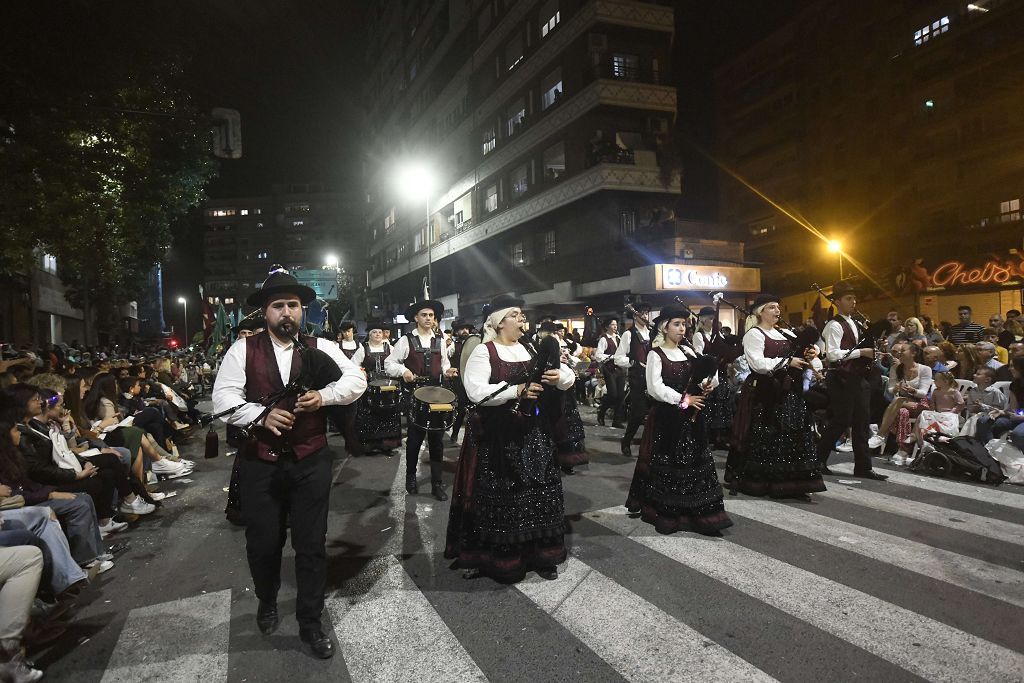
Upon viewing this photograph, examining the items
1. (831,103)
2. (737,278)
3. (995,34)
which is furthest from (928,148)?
(737,278)

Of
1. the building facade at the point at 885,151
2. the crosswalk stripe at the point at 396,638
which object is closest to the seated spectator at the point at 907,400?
the crosswalk stripe at the point at 396,638

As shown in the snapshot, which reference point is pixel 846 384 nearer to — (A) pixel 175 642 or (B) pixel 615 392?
(B) pixel 615 392

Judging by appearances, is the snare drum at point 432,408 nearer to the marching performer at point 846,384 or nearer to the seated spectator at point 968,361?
the marching performer at point 846,384

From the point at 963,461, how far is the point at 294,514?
781 centimetres

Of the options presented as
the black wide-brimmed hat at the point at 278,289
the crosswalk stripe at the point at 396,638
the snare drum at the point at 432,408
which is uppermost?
the black wide-brimmed hat at the point at 278,289

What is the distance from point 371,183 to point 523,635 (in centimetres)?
5980

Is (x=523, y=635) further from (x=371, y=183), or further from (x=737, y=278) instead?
(x=371, y=183)

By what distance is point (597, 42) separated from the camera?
22.7 m

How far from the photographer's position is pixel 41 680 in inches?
129

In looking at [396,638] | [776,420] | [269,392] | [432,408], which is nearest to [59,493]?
[269,392]

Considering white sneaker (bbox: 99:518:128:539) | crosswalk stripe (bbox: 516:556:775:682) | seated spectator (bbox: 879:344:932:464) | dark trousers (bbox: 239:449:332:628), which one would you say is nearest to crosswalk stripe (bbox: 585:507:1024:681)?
crosswalk stripe (bbox: 516:556:775:682)

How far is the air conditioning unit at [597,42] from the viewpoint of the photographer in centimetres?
2261

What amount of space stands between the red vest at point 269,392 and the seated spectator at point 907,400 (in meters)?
8.20

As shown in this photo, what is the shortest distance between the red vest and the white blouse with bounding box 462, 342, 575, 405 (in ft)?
4.20
